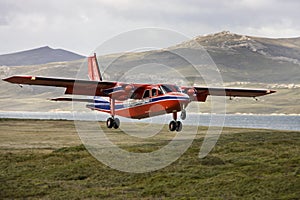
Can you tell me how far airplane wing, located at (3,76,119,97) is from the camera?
35056 mm

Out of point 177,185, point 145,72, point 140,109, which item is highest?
point 145,72

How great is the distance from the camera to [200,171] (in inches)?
1785

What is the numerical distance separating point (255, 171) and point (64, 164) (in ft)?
65.3

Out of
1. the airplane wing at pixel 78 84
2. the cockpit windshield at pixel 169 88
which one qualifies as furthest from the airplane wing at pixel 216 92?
the airplane wing at pixel 78 84

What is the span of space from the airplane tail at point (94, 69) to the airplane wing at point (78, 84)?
7.34 m

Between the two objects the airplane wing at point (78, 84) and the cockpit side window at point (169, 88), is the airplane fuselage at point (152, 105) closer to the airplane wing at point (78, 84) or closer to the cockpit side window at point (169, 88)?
the cockpit side window at point (169, 88)

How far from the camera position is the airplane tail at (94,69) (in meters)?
45.3

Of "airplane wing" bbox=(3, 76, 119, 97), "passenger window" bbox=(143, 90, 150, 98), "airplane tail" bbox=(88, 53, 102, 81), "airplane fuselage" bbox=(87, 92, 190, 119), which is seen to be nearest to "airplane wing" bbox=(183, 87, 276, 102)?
"airplane fuselage" bbox=(87, 92, 190, 119)

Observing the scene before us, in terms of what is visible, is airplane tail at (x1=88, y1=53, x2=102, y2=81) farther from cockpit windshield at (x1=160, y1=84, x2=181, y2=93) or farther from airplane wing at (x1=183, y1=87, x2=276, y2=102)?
cockpit windshield at (x1=160, y1=84, x2=181, y2=93)

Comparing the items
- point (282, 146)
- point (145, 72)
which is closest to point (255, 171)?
point (282, 146)

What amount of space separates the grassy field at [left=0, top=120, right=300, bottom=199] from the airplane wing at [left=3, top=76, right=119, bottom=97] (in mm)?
8512

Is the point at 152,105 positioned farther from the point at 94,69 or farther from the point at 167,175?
the point at 94,69

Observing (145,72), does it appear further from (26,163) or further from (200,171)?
(26,163)

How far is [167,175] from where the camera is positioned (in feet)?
145
